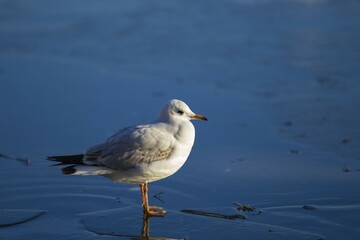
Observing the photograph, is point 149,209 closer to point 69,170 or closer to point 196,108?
point 69,170

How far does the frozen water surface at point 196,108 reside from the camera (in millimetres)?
4648

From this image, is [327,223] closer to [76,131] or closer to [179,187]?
[179,187]

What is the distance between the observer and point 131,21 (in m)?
10.2

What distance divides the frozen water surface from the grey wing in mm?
384

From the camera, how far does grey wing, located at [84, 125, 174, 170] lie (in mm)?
4707

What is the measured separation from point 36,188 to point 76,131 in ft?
4.53

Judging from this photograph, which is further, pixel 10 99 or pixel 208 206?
pixel 10 99

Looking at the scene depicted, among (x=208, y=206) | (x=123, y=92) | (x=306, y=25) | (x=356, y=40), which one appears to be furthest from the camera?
(x=306, y=25)

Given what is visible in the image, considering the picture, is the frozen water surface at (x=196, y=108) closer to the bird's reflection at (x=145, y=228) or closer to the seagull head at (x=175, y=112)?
the bird's reflection at (x=145, y=228)

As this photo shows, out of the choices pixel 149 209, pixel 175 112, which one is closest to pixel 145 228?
pixel 149 209

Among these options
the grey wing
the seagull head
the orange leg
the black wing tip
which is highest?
the seagull head

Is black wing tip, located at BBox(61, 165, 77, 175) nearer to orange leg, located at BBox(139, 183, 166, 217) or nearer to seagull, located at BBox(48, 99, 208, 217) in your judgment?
seagull, located at BBox(48, 99, 208, 217)

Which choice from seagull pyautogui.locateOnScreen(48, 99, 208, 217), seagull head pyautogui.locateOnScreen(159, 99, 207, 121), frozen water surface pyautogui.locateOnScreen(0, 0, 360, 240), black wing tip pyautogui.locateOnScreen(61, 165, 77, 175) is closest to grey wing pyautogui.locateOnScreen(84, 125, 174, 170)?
seagull pyautogui.locateOnScreen(48, 99, 208, 217)

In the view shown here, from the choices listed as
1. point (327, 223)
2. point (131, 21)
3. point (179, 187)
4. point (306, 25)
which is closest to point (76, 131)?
point (179, 187)
